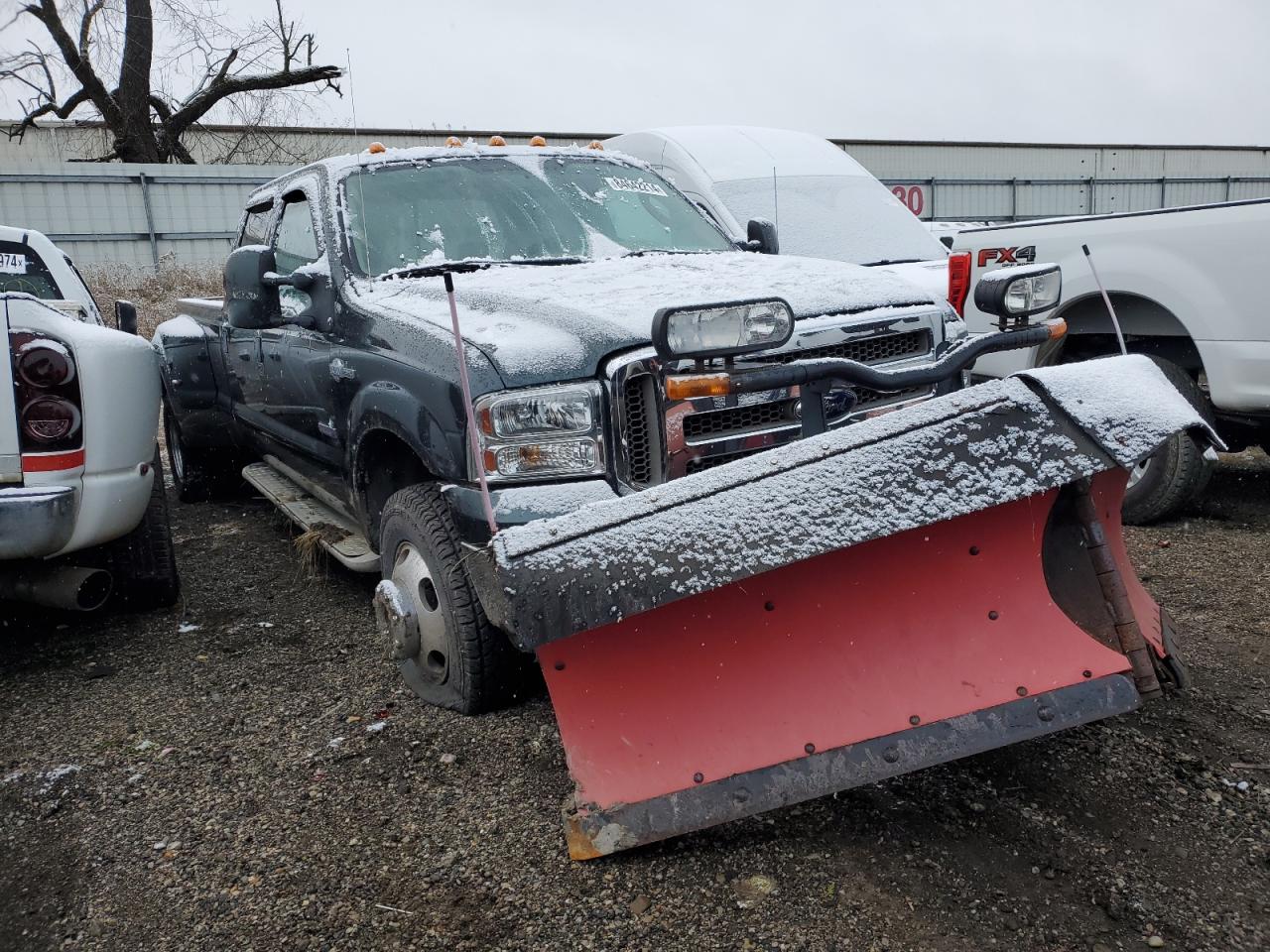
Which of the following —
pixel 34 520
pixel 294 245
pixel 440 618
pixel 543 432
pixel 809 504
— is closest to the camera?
pixel 809 504

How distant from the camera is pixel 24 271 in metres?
5.73

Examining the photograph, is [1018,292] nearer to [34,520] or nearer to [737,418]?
[737,418]

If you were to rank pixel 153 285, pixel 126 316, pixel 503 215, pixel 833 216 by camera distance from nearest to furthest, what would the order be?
pixel 503 215
pixel 126 316
pixel 833 216
pixel 153 285

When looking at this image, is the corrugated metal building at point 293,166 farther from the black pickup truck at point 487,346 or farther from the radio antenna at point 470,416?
the radio antenna at point 470,416

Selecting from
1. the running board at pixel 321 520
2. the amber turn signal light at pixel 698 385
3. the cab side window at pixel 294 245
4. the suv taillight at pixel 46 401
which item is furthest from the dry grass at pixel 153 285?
the amber turn signal light at pixel 698 385

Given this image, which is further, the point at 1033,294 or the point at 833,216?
the point at 833,216

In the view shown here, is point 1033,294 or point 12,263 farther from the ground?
point 12,263

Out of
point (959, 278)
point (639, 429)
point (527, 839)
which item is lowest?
point (527, 839)

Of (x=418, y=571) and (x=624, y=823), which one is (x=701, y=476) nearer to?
(x=624, y=823)

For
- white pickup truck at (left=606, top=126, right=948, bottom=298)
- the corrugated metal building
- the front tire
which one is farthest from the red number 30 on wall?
the front tire

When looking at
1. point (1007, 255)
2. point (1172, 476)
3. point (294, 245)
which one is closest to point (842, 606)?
point (294, 245)

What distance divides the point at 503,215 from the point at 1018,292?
2013 millimetres

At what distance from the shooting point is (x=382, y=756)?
10.1 ft

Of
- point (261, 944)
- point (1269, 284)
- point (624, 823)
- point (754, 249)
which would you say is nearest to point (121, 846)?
point (261, 944)
